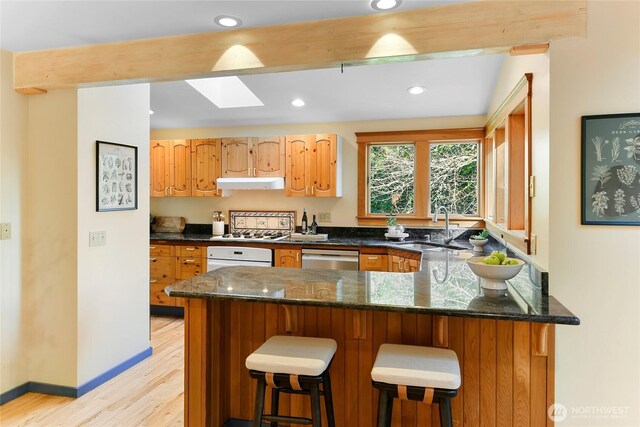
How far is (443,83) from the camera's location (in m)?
3.75

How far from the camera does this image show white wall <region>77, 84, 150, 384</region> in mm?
2867

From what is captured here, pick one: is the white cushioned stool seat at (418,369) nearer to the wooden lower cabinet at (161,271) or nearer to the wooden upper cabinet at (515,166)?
the wooden upper cabinet at (515,166)

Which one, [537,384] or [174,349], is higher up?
[537,384]

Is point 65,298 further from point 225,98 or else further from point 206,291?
point 225,98

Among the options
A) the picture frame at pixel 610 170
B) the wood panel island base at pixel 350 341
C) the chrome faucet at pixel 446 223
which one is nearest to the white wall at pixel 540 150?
the picture frame at pixel 610 170

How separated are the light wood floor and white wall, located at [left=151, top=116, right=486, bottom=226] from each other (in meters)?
2.44

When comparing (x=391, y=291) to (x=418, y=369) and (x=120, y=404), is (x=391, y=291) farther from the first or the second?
(x=120, y=404)

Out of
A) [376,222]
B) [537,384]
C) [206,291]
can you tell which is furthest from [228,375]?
[376,222]

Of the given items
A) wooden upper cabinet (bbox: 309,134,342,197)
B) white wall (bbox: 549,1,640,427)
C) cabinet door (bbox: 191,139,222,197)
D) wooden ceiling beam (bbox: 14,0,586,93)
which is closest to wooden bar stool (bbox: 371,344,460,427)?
white wall (bbox: 549,1,640,427)

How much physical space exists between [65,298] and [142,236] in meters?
0.80

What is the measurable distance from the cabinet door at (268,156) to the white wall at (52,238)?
7.49 feet

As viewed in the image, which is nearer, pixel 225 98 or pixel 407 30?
→ pixel 407 30

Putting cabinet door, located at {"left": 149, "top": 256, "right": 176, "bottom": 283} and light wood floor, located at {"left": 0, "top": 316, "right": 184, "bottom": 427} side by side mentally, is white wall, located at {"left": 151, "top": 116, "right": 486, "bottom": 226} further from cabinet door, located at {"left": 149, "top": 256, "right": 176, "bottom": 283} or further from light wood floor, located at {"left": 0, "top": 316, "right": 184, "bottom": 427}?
light wood floor, located at {"left": 0, "top": 316, "right": 184, "bottom": 427}

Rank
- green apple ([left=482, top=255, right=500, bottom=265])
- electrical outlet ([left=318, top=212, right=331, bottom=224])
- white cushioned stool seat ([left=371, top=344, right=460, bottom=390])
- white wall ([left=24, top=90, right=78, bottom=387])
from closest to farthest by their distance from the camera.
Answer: white cushioned stool seat ([left=371, top=344, right=460, bottom=390]) < green apple ([left=482, top=255, right=500, bottom=265]) < white wall ([left=24, top=90, right=78, bottom=387]) < electrical outlet ([left=318, top=212, right=331, bottom=224])
